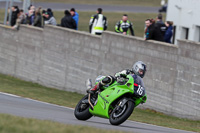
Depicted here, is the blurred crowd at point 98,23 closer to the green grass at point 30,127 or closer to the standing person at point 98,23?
the standing person at point 98,23

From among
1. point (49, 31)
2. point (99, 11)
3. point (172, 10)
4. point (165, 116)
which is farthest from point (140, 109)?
point (172, 10)

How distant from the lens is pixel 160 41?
16.5 meters

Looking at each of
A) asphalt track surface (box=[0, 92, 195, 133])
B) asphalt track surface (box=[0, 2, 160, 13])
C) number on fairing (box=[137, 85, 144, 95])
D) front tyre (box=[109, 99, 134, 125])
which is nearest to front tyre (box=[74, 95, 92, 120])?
asphalt track surface (box=[0, 92, 195, 133])

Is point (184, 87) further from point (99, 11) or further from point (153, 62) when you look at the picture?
point (99, 11)

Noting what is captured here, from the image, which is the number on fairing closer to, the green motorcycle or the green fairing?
the green motorcycle

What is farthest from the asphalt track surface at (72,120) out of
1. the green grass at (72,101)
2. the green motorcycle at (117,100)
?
the green grass at (72,101)

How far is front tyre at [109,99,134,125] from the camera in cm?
952

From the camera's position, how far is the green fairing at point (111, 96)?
32.6ft

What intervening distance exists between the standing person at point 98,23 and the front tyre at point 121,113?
979cm

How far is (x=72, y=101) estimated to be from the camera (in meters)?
16.9

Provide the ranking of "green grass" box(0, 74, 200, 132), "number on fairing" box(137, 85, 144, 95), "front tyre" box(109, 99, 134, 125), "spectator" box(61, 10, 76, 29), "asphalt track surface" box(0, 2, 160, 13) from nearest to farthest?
"front tyre" box(109, 99, 134, 125)
"number on fairing" box(137, 85, 144, 95)
"green grass" box(0, 74, 200, 132)
"spectator" box(61, 10, 76, 29)
"asphalt track surface" box(0, 2, 160, 13)

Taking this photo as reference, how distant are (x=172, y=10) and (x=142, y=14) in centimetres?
2315

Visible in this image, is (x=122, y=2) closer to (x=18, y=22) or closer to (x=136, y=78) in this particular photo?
(x=18, y=22)

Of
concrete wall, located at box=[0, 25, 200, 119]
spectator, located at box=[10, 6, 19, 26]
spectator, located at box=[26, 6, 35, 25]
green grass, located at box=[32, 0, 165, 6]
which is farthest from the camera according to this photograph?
green grass, located at box=[32, 0, 165, 6]
